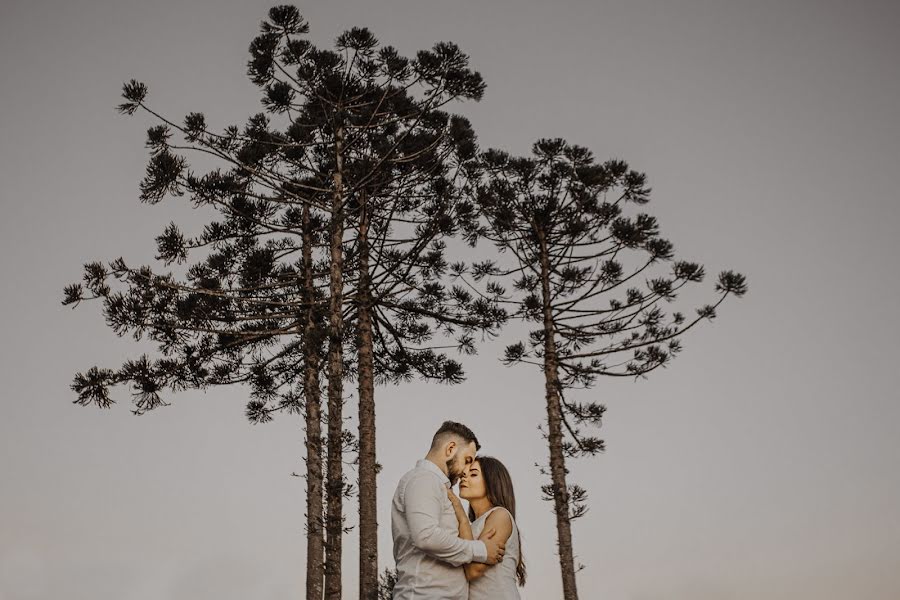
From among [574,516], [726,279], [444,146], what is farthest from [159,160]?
[726,279]

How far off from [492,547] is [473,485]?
47cm

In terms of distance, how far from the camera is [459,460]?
176 inches

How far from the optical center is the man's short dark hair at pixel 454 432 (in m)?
4.52

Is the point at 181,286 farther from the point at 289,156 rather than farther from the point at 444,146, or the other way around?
the point at 444,146

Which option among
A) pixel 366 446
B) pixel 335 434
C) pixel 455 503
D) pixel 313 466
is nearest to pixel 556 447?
pixel 366 446

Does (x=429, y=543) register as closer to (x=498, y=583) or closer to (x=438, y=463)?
(x=438, y=463)

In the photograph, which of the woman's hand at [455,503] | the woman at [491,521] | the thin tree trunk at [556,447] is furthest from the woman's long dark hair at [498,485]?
the thin tree trunk at [556,447]

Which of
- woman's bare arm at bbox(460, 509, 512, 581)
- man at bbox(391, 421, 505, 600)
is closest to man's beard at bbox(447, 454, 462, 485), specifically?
man at bbox(391, 421, 505, 600)

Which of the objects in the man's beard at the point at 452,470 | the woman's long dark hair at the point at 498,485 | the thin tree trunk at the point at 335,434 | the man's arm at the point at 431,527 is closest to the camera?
the man's arm at the point at 431,527

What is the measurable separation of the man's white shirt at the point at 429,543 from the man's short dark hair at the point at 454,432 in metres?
0.22

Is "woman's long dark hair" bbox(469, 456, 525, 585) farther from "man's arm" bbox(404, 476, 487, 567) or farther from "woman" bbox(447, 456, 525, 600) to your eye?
"man's arm" bbox(404, 476, 487, 567)

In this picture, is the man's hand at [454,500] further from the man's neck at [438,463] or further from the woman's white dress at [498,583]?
the woman's white dress at [498,583]

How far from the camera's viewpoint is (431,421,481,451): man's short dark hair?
14.8 ft

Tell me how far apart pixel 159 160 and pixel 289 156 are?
338cm
